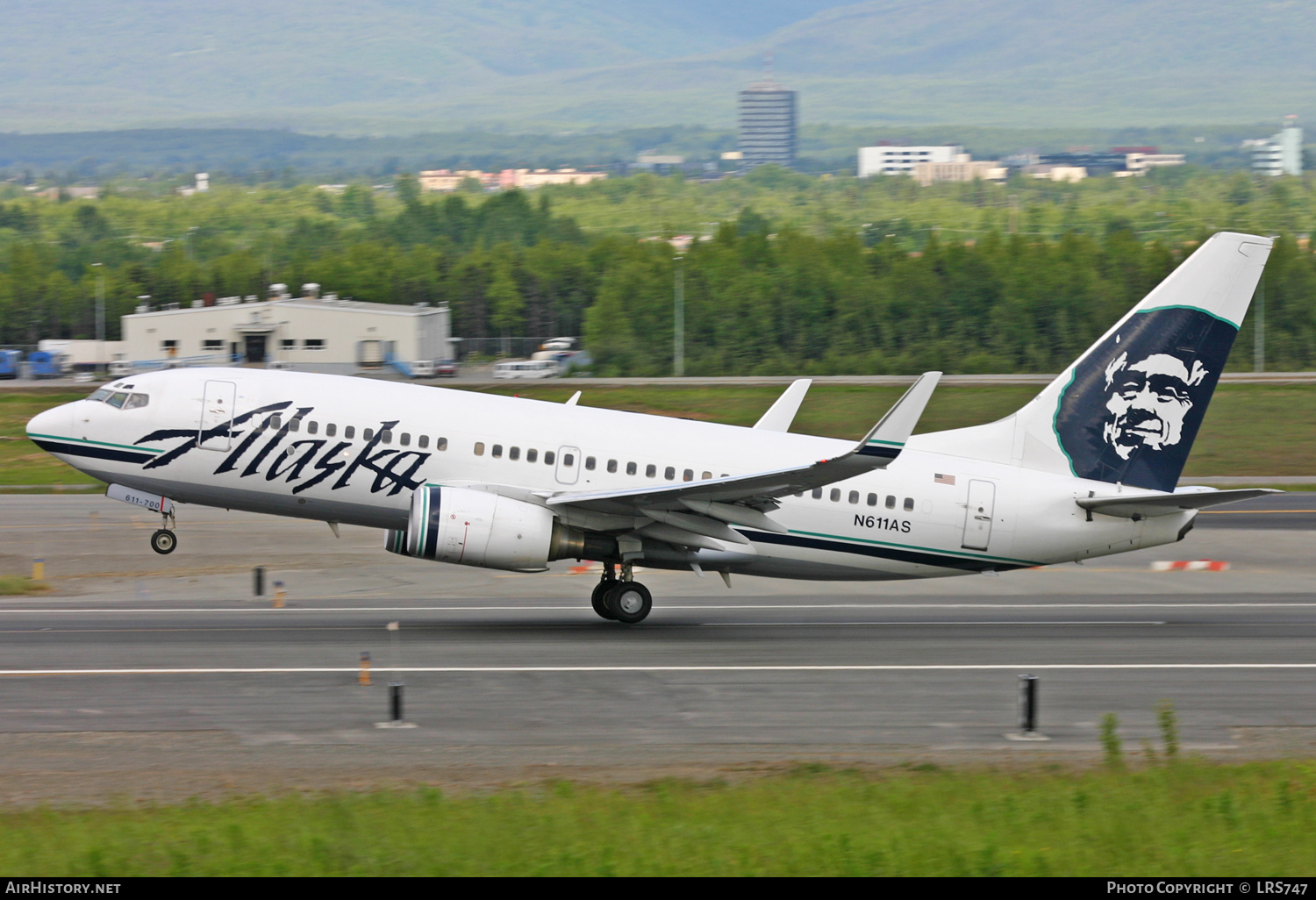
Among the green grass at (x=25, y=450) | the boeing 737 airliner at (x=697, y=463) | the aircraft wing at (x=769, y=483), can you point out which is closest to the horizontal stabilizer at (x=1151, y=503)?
→ the boeing 737 airliner at (x=697, y=463)

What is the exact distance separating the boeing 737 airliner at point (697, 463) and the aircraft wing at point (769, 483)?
0.13m

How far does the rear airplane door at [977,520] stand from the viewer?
1062 inches

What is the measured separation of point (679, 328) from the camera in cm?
11125

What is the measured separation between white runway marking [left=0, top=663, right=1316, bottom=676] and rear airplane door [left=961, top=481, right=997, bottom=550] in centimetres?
417

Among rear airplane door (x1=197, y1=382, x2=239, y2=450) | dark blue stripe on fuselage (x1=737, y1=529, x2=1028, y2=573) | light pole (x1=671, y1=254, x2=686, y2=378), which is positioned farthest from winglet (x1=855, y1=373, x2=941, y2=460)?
light pole (x1=671, y1=254, x2=686, y2=378)

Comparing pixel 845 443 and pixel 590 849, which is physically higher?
pixel 845 443

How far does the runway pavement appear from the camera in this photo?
1769 cm

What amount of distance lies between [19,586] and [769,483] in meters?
17.4

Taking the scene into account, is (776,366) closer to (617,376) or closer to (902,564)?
(617,376)

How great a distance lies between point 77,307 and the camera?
132500 millimetres

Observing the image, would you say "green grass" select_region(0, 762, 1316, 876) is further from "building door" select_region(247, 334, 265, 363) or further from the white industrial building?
"building door" select_region(247, 334, 265, 363)

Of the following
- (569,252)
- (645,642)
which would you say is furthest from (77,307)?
(645,642)

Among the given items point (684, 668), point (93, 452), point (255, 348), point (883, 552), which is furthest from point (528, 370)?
point (684, 668)

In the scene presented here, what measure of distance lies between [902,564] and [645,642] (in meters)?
5.56
